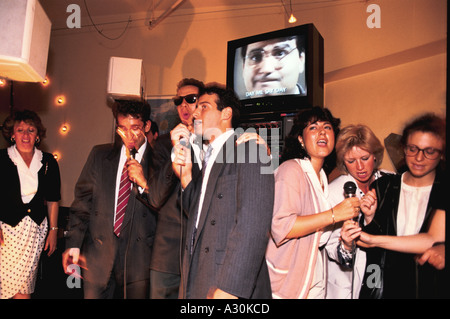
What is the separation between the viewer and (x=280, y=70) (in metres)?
3.23

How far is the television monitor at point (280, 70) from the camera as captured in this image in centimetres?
311

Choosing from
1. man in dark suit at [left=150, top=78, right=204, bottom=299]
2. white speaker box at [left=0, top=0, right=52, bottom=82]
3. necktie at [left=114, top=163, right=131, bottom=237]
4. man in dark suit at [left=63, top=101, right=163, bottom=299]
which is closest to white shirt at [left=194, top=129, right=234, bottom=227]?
man in dark suit at [left=150, top=78, right=204, bottom=299]

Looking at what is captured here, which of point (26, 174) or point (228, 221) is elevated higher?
point (26, 174)

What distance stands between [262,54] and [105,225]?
6.39 feet

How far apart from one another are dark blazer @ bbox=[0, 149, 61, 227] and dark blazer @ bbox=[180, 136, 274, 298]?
1751 millimetres

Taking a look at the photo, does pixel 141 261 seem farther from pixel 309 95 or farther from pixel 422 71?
pixel 422 71

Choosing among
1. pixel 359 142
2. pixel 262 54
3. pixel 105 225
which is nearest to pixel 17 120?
pixel 105 225

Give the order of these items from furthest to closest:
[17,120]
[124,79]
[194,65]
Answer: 1. [194,65]
2. [17,120]
3. [124,79]

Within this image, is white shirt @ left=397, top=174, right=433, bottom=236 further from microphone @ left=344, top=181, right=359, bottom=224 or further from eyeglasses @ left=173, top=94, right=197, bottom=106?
eyeglasses @ left=173, top=94, right=197, bottom=106

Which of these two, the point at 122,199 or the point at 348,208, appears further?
the point at 122,199

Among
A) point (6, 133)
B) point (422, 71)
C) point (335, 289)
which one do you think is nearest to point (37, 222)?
point (6, 133)

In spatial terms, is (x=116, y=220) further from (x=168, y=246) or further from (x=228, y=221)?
(x=228, y=221)

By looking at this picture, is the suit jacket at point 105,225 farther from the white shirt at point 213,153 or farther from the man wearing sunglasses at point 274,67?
the man wearing sunglasses at point 274,67

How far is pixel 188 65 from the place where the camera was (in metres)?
5.07
